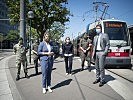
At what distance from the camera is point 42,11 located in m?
23.2

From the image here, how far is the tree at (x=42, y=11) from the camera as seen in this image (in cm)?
2323

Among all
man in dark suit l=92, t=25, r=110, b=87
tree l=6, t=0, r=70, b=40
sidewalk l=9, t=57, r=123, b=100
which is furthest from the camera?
tree l=6, t=0, r=70, b=40

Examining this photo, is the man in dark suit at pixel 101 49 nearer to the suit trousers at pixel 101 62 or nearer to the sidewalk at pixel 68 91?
the suit trousers at pixel 101 62

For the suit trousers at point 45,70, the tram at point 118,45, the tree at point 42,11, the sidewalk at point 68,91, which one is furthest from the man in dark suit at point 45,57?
the tree at point 42,11

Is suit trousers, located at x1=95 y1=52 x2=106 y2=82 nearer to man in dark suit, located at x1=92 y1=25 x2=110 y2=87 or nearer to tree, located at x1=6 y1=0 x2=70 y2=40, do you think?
man in dark suit, located at x1=92 y1=25 x2=110 y2=87

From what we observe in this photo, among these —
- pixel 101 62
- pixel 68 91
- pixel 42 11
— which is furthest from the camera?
pixel 42 11

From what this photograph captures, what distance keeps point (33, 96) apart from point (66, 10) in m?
18.8

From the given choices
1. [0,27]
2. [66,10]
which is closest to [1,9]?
[0,27]

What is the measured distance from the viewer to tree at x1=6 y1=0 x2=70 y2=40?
23234mm

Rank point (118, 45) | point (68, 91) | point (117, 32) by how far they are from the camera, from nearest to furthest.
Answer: point (68, 91), point (118, 45), point (117, 32)

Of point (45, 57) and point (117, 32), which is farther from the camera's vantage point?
point (117, 32)

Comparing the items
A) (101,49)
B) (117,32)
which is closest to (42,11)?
(117,32)

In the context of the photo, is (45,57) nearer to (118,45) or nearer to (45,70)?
(45,70)

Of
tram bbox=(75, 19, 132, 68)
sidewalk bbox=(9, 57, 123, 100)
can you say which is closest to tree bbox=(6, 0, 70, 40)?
tram bbox=(75, 19, 132, 68)
